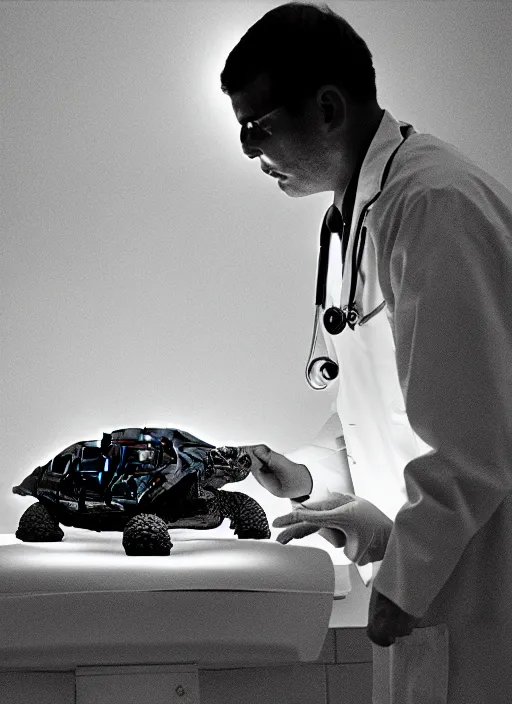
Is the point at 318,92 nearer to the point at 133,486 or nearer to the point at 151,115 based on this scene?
the point at 133,486

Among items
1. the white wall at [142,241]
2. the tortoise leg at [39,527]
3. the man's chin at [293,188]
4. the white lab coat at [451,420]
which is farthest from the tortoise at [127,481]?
the white lab coat at [451,420]

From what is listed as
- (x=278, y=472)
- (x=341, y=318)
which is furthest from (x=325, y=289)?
(x=278, y=472)

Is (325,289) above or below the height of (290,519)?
above

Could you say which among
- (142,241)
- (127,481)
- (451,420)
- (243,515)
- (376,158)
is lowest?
(243,515)

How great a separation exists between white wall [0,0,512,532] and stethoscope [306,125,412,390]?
1.66 ft

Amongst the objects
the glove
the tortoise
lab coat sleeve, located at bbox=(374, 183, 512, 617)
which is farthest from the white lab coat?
the tortoise

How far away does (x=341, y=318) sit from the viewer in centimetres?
130

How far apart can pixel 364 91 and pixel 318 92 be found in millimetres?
73

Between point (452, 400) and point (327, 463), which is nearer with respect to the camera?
point (452, 400)

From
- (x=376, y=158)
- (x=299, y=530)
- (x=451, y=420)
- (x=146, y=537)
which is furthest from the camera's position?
(x=146, y=537)

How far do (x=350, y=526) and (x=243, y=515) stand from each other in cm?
56

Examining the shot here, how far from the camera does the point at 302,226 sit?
A: 213cm

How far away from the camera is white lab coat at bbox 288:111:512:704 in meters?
0.96

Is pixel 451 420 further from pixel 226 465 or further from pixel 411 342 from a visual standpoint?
pixel 226 465
